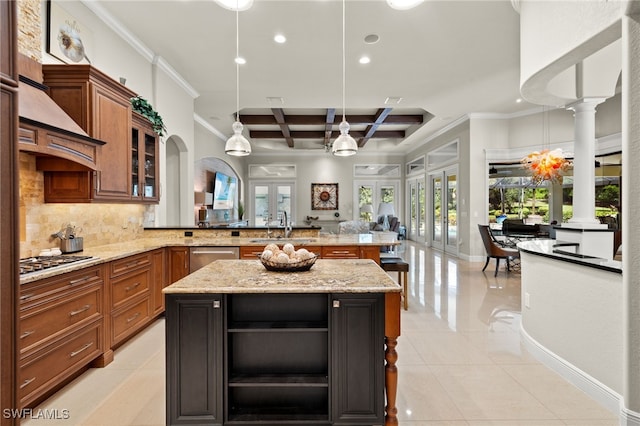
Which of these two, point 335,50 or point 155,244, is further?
point 335,50

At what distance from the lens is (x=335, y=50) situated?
4.24 metres

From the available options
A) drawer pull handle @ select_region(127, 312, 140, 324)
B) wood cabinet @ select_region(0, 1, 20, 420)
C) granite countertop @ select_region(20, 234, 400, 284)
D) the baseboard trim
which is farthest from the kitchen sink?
wood cabinet @ select_region(0, 1, 20, 420)

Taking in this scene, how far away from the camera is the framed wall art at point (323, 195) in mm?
11258

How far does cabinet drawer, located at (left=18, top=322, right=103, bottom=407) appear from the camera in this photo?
6.20ft

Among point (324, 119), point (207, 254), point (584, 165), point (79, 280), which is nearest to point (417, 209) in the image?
point (324, 119)

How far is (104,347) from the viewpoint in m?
2.60

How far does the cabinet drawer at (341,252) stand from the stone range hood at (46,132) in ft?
8.17

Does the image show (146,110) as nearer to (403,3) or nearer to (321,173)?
(403,3)

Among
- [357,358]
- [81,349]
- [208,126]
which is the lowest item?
[81,349]

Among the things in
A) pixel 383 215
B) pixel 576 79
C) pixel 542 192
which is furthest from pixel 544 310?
pixel 383 215

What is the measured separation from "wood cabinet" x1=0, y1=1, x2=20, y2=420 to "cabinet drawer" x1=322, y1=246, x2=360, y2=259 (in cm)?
291

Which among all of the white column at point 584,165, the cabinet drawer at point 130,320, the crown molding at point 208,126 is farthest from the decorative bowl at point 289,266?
the crown molding at point 208,126

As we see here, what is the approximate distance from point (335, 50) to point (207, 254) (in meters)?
3.14

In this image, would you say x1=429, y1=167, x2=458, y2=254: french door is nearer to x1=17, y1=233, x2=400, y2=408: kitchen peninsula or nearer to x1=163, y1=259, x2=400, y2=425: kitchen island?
x1=17, y1=233, x2=400, y2=408: kitchen peninsula
